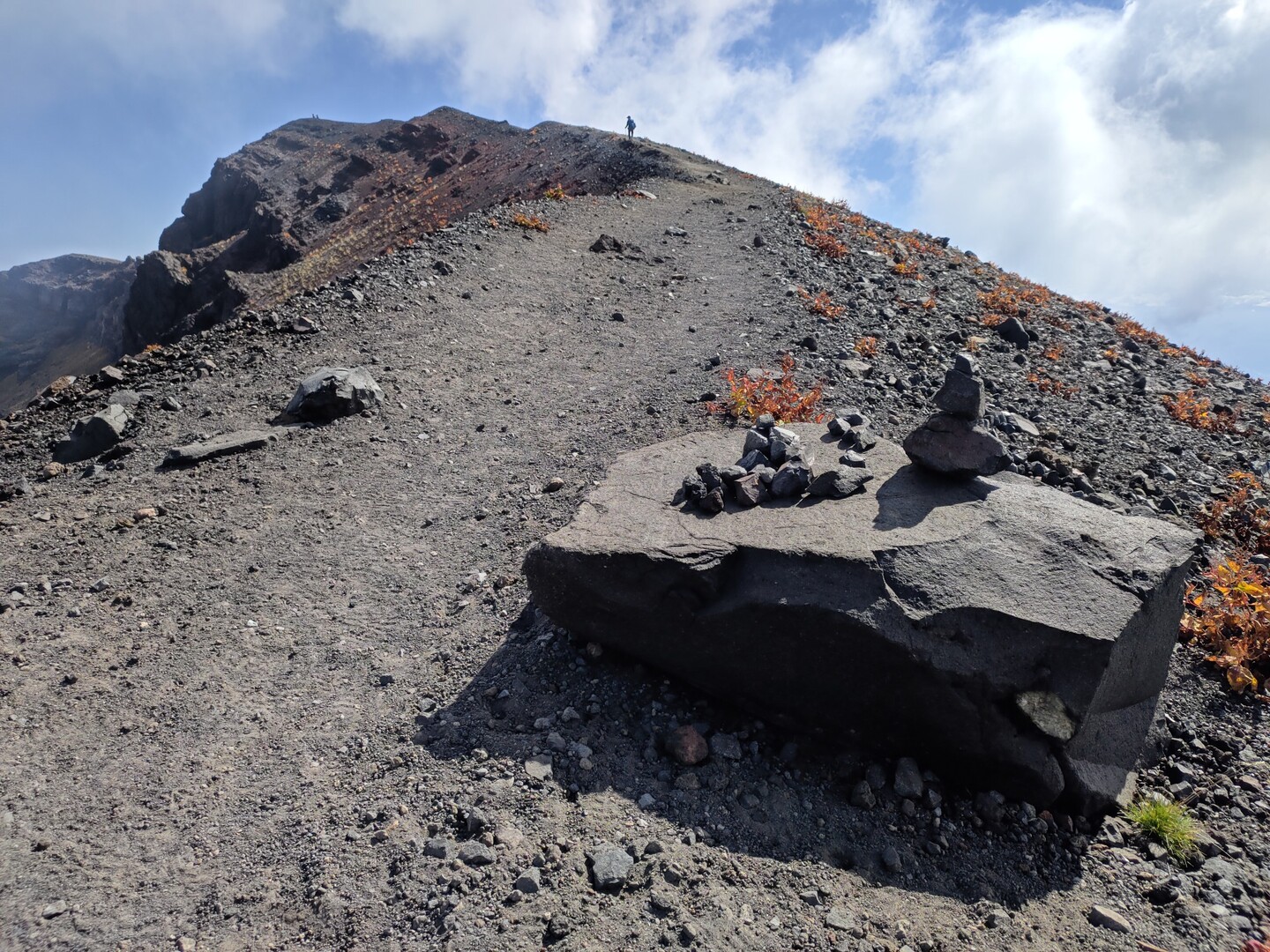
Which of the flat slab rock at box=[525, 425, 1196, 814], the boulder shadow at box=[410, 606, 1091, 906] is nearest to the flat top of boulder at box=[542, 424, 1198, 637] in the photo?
the flat slab rock at box=[525, 425, 1196, 814]

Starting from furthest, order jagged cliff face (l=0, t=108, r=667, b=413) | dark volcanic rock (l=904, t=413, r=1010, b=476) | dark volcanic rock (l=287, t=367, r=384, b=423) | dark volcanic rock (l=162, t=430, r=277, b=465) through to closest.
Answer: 1. jagged cliff face (l=0, t=108, r=667, b=413)
2. dark volcanic rock (l=287, t=367, r=384, b=423)
3. dark volcanic rock (l=162, t=430, r=277, b=465)
4. dark volcanic rock (l=904, t=413, r=1010, b=476)

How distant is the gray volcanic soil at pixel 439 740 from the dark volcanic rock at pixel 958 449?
2301mm

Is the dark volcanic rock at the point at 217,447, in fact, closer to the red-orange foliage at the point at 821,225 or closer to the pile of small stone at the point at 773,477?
the pile of small stone at the point at 773,477

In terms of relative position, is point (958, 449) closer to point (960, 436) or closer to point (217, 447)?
point (960, 436)

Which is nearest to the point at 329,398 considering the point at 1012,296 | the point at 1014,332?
the point at 1014,332

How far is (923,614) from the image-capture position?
420cm

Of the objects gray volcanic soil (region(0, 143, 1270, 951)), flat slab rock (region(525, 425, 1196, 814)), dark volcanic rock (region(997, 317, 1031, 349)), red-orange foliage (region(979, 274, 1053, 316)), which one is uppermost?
red-orange foliage (region(979, 274, 1053, 316))

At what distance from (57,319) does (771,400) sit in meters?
114

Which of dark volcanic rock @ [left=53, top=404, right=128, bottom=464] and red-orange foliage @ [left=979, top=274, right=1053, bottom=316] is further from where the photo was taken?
red-orange foliage @ [left=979, top=274, right=1053, bottom=316]

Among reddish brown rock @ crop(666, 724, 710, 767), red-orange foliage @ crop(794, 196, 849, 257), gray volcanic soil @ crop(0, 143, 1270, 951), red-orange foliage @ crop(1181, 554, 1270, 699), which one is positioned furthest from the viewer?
red-orange foliage @ crop(794, 196, 849, 257)

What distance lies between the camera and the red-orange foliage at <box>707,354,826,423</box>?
8.37 metres

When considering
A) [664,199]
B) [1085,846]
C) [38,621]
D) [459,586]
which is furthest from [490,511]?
[664,199]

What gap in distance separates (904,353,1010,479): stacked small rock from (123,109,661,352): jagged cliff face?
22.4 meters

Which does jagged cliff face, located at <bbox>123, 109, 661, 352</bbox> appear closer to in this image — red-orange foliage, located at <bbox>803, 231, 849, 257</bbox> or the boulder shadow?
red-orange foliage, located at <bbox>803, 231, 849, 257</bbox>
